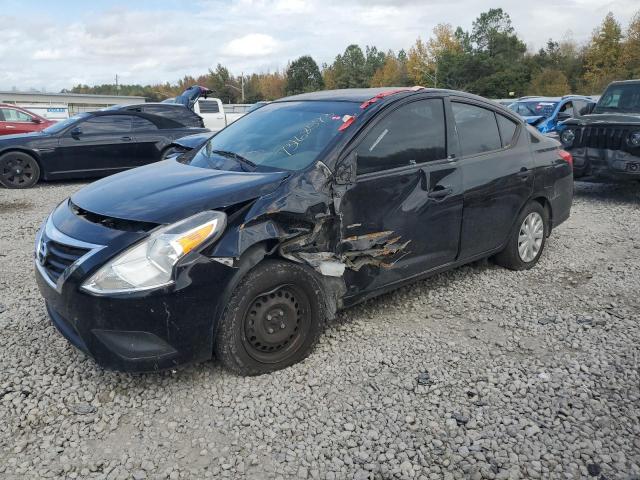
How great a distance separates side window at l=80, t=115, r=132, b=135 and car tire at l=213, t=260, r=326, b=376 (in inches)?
329

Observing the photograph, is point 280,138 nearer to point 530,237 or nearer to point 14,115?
point 530,237

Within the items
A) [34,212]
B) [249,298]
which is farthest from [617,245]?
[34,212]

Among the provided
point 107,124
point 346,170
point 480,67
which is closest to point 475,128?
point 346,170

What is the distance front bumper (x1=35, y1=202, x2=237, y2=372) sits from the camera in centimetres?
278

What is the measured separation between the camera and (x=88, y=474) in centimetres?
247

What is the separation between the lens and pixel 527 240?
505cm

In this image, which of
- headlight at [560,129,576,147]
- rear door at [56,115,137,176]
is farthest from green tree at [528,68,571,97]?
rear door at [56,115,137,176]

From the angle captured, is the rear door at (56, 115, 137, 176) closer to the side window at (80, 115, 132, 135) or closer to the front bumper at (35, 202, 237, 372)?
the side window at (80, 115, 132, 135)

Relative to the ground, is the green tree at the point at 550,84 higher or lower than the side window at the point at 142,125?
higher

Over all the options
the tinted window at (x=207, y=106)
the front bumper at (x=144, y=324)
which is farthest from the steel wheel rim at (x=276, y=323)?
the tinted window at (x=207, y=106)

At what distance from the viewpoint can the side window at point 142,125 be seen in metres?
10.5

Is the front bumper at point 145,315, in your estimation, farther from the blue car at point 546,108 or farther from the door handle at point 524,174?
the blue car at point 546,108

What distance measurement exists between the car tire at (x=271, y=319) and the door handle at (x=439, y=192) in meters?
1.20

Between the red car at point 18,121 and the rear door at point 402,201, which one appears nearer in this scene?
the rear door at point 402,201
